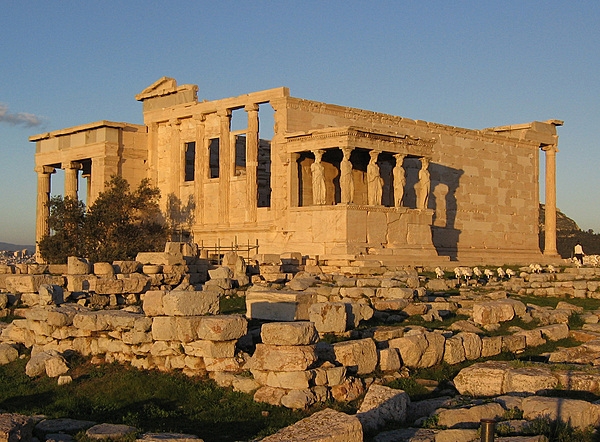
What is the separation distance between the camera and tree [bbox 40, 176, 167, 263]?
3002 cm

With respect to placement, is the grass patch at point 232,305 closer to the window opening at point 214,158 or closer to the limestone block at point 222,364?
the limestone block at point 222,364

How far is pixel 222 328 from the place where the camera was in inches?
429

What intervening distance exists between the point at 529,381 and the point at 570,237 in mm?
55108

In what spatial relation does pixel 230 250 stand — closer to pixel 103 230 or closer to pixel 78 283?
pixel 103 230

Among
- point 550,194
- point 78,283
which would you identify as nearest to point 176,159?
point 78,283

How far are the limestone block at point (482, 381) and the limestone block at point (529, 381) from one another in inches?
4.5

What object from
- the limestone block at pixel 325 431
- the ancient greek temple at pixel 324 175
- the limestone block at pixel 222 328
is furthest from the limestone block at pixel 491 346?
the ancient greek temple at pixel 324 175

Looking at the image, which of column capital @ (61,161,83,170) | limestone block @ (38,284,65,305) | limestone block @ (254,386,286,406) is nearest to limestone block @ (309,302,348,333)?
limestone block @ (254,386,286,406)

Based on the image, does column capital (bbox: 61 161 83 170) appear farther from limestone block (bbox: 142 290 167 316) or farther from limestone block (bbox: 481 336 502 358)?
limestone block (bbox: 481 336 502 358)

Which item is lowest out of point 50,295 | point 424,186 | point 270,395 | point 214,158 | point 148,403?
point 148,403

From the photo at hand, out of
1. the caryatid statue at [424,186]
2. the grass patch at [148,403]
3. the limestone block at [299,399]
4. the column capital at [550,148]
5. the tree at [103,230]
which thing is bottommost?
the grass patch at [148,403]

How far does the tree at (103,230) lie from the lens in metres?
30.0

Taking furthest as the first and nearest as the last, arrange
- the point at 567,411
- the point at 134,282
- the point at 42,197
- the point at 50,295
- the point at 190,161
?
the point at 42,197, the point at 190,161, the point at 134,282, the point at 50,295, the point at 567,411


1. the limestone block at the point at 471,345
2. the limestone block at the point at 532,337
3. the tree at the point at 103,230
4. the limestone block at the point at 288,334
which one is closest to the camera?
the limestone block at the point at 288,334
